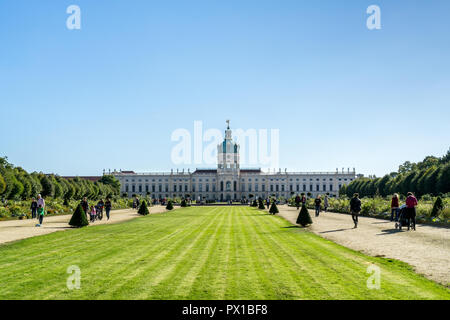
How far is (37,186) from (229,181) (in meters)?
75.1

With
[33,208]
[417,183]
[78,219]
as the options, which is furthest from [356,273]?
[417,183]

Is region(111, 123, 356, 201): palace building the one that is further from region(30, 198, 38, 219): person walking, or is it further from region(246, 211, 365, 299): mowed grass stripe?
region(246, 211, 365, 299): mowed grass stripe

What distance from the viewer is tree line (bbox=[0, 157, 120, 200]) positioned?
37781 mm

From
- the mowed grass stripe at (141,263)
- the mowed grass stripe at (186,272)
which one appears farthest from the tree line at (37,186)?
the mowed grass stripe at (186,272)

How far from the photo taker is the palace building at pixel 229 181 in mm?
116688

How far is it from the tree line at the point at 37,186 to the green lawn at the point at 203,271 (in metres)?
29.3

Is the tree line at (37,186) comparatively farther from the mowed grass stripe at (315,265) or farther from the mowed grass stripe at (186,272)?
the mowed grass stripe at (315,265)

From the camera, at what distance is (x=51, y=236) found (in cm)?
1482

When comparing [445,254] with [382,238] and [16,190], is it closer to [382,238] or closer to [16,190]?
[382,238]

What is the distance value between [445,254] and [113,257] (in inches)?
344

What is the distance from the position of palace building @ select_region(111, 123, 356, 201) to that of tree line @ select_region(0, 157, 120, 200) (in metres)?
46.1

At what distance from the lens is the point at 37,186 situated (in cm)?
4441

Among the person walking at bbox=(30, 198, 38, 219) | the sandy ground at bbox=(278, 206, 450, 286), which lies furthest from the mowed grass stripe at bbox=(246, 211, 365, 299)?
the person walking at bbox=(30, 198, 38, 219)
